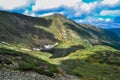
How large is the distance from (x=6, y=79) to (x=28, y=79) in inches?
308

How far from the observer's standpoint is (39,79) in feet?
240

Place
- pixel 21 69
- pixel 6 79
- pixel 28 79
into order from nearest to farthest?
pixel 6 79 → pixel 28 79 → pixel 21 69

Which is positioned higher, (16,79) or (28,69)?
(28,69)

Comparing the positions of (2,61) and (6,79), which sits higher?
(2,61)

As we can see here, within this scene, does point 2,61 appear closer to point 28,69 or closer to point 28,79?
point 28,69

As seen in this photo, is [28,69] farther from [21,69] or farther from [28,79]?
[28,79]

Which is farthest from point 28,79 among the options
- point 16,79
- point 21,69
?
point 21,69

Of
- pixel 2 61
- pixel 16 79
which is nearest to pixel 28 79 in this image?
pixel 16 79

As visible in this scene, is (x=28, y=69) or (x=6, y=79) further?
(x=28, y=69)

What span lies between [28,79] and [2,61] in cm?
2827

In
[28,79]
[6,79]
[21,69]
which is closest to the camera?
[6,79]

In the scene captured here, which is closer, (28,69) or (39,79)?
(39,79)

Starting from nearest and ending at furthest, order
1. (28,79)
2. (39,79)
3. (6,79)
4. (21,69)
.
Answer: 1. (6,79)
2. (28,79)
3. (39,79)
4. (21,69)

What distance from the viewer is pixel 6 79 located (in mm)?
60188
